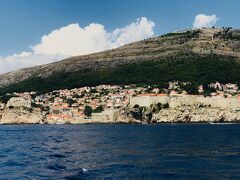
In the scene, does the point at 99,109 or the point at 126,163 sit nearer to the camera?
the point at 126,163

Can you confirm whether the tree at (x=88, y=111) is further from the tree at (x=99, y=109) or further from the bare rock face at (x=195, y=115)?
the bare rock face at (x=195, y=115)

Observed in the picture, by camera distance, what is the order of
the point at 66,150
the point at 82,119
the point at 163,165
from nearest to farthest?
the point at 163,165
the point at 66,150
the point at 82,119

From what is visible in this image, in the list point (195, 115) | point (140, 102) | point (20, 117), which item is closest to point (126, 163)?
point (195, 115)

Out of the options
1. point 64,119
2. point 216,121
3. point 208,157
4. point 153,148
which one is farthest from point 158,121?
point 208,157

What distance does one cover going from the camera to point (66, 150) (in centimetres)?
5869

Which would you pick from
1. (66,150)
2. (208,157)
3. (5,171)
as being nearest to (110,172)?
(5,171)

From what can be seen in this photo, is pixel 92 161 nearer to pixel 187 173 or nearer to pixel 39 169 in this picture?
pixel 39 169

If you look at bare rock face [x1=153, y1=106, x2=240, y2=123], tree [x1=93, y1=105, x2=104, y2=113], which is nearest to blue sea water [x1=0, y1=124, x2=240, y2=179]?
bare rock face [x1=153, y1=106, x2=240, y2=123]

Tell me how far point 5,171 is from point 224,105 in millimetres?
137669

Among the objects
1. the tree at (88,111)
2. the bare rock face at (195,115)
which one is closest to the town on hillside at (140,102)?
the tree at (88,111)

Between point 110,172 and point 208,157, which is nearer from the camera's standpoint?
point 110,172

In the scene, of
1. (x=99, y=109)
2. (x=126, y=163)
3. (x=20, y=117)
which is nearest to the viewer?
(x=126, y=163)

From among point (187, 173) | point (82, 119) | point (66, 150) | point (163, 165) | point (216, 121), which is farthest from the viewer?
point (82, 119)

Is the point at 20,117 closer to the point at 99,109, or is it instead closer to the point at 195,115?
the point at 99,109
